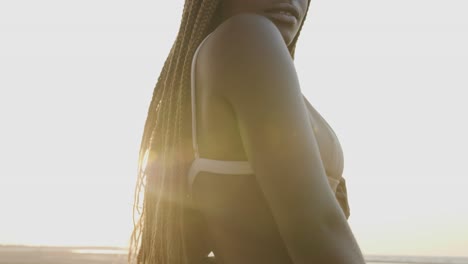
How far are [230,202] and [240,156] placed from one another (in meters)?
0.11

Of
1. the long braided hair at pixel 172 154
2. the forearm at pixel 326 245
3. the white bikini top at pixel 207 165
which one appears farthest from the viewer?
the long braided hair at pixel 172 154

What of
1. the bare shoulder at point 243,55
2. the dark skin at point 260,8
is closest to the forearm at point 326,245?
the bare shoulder at point 243,55

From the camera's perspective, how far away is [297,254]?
105 centimetres

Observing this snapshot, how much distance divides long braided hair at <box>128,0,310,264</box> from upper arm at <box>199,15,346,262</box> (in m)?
0.27

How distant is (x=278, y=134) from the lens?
1071mm

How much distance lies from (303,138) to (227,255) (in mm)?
352

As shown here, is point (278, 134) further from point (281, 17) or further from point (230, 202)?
point (281, 17)

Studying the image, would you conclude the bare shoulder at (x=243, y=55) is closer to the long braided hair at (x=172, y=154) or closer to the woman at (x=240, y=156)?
the woman at (x=240, y=156)

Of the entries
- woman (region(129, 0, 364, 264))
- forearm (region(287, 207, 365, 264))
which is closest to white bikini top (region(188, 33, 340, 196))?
woman (region(129, 0, 364, 264))

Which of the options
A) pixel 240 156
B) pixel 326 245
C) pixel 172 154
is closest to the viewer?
pixel 326 245

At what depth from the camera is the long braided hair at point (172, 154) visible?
4.46ft

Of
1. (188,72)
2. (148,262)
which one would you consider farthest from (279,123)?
(148,262)

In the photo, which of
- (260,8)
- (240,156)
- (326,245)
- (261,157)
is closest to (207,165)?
(240,156)

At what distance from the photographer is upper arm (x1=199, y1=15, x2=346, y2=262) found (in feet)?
3.47
